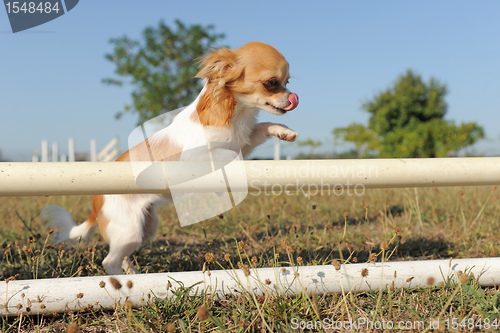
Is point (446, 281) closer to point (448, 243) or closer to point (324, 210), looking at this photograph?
point (448, 243)

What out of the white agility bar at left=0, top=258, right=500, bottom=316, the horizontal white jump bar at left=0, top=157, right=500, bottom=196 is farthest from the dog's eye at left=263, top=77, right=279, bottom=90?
the white agility bar at left=0, top=258, right=500, bottom=316

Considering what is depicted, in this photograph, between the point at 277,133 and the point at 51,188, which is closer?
the point at 51,188

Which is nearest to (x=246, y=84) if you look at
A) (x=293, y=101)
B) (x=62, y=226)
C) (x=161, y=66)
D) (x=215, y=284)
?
(x=293, y=101)

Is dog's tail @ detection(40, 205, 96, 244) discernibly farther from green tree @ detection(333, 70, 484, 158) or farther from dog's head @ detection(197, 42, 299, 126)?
green tree @ detection(333, 70, 484, 158)

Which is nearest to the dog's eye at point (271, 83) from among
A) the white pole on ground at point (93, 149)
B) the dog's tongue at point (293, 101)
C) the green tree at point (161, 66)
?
the dog's tongue at point (293, 101)

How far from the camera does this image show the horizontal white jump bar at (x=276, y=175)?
5.95 feet

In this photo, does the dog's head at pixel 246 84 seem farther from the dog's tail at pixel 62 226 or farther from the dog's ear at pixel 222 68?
the dog's tail at pixel 62 226

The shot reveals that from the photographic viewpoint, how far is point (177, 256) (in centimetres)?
323

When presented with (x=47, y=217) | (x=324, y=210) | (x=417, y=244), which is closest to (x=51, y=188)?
(x=47, y=217)

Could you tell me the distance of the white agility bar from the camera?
2.02 m

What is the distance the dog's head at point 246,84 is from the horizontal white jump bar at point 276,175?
782 millimetres

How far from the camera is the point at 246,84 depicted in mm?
2623

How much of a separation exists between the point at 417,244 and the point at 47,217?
3.33 meters

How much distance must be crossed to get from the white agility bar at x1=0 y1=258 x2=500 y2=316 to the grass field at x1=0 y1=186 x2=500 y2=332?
0.20 ft
